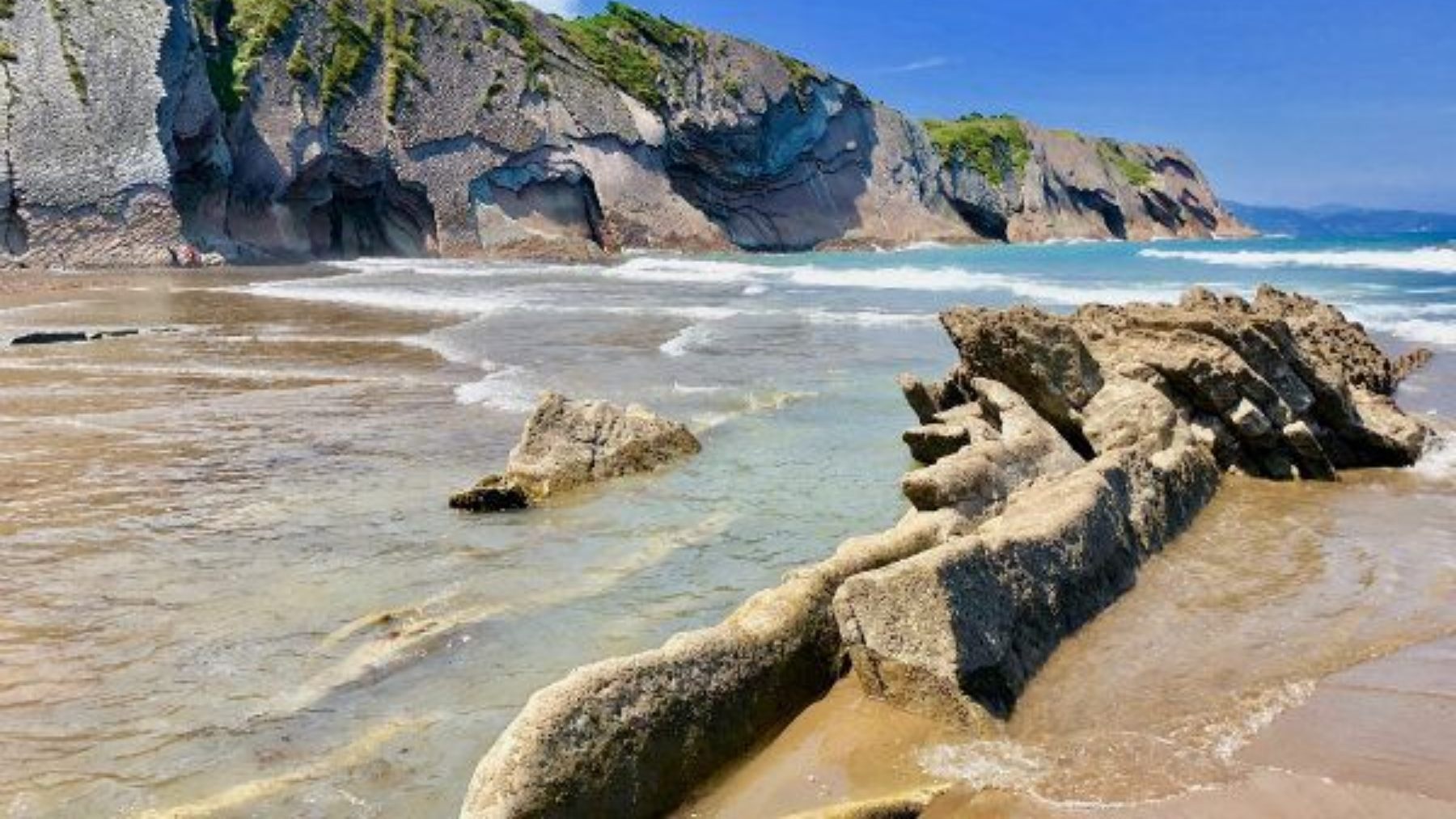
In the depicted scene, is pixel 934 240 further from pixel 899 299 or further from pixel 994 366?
pixel 994 366

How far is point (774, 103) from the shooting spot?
80.8 meters

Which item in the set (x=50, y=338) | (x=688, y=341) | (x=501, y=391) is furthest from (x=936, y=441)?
(x=50, y=338)

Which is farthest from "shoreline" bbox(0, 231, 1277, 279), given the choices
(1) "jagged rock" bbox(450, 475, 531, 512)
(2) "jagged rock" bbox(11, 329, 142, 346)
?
(1) "jagged rock" bbox(450, 475, 531, 512)

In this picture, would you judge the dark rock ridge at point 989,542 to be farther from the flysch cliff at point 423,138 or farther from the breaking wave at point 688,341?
the flysch cliff at point 423,138

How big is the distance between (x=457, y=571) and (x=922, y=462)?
440 cm

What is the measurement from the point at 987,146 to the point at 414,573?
359 feet

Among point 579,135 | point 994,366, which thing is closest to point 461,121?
point 579,135

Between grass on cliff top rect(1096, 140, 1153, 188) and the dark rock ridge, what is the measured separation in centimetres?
12313

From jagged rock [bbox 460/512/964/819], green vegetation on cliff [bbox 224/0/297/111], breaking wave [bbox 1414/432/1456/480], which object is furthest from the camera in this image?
green vegetation on cliff [bbox 224/0/297/111]

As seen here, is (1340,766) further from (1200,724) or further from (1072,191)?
(1072,191)

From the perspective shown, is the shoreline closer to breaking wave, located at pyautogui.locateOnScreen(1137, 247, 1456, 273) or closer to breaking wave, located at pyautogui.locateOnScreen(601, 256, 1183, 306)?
breaking wave, located at pyautogui.locateOnScreen(601, 256, 1183, 306)

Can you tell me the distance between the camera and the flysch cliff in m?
45.8

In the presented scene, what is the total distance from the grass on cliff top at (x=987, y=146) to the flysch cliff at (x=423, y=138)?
478 centimetres

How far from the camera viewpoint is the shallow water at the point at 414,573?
15.3 ft
